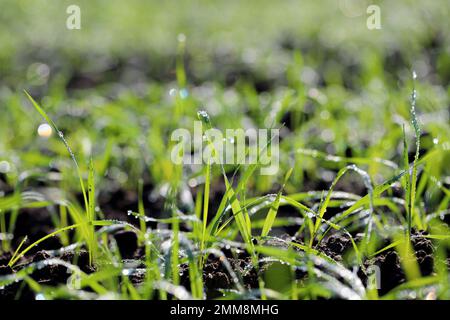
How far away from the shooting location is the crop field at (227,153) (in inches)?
74.9

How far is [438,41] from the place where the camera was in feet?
16.3

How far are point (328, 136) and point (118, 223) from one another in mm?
1595

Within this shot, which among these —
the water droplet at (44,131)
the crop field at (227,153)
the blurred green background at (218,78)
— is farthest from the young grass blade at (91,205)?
the water droplet at (44,131)

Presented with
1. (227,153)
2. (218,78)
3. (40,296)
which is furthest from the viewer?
(218,78)

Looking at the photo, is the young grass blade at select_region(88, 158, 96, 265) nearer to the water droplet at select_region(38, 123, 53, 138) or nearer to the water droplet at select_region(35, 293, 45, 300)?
the water droplet at select_region(35, 293, 45, 300)

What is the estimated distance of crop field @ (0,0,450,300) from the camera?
6.24 ft

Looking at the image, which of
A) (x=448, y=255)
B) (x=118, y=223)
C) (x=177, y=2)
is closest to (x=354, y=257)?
(x=448, y=255)

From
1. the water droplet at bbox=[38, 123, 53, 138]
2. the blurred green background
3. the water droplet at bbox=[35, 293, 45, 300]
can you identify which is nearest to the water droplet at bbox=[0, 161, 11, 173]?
the blurred green background

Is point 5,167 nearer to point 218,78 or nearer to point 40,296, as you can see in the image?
point 40,296

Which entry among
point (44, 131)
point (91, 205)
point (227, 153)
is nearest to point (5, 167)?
point (44, 131)

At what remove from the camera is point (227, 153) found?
3.03m

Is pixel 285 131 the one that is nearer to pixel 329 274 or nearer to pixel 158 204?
pixel 158 204

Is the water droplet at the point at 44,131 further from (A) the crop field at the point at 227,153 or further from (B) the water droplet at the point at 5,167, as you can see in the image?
(B) the water droplet at the point at 5,167

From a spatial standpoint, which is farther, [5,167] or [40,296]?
[5,167]
